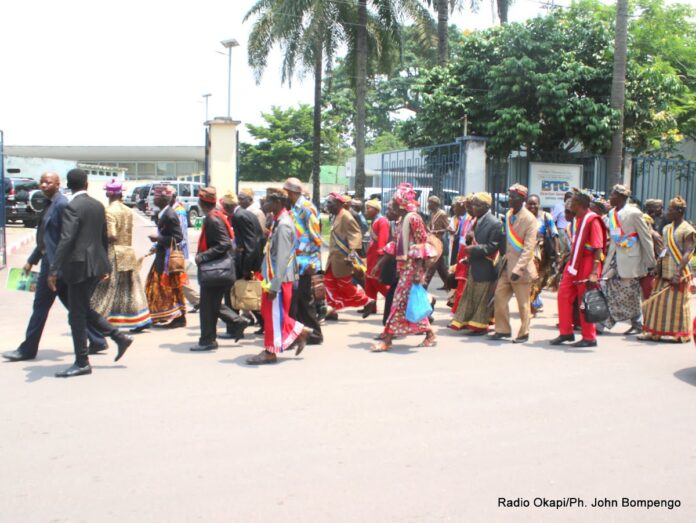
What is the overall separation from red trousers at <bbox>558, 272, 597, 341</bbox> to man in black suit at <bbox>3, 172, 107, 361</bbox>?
15.6ft

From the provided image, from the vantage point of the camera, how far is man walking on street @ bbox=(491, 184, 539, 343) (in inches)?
320

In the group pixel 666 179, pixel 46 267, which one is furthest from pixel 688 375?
pixel 666 179

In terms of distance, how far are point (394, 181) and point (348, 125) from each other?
4199 cm

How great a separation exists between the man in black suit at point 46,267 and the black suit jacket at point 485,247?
4.13 m

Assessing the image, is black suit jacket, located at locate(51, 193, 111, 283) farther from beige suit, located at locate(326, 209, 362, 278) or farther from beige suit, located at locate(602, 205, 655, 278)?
beige suit, located at locate(602, 205, 655, 278)

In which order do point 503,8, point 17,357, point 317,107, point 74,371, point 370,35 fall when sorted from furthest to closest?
point 317,107 < point 503,8 < point 370,35 < point 17,357 < point 74,371

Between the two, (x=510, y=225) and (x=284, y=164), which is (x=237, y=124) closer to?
(x=510, y=225)

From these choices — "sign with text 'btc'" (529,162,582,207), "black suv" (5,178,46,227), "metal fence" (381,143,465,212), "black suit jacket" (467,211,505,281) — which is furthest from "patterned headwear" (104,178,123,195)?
"black suv" (5,178,46,227)

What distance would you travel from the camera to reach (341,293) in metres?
9.94

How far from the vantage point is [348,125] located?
59.8 m

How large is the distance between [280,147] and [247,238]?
48.3m

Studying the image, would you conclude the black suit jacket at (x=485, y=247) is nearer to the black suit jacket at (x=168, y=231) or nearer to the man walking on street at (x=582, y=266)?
the man walking on street at (x=582, y=266)

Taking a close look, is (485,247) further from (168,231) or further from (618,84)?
(618,84)

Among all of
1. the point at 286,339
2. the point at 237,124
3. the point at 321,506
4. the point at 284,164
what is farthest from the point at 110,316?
the point at 284,164
